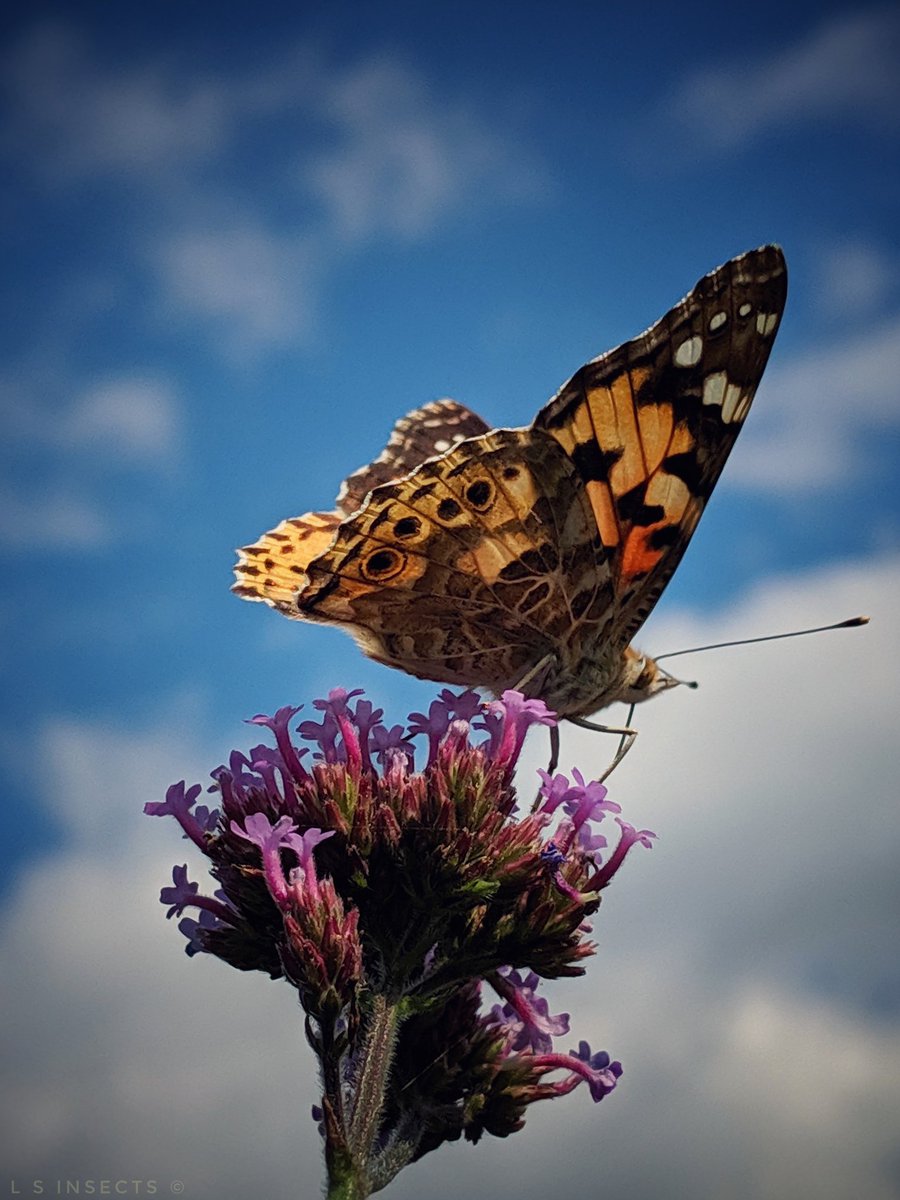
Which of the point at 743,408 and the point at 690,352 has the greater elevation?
the point at 690,352

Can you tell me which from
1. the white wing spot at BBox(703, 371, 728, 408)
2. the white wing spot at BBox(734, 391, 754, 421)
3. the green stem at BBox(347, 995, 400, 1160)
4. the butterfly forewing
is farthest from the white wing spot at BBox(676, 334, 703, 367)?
the green stem at BBox(347, 995, 400, 1160)

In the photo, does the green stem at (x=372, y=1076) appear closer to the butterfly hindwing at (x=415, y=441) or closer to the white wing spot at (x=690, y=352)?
the butterfly hindwing at (x=415, y=441)

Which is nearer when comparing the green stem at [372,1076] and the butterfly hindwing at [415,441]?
the green stem at [372,1076]

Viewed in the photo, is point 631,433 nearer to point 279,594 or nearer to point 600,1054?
point 279,594

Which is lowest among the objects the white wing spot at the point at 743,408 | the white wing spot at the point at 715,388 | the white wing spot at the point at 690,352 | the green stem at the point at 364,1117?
the green stem at the point at 364,1117

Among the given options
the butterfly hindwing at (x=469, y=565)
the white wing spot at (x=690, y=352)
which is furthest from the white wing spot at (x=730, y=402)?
the butterfly hindwing at (x=469, y=565)

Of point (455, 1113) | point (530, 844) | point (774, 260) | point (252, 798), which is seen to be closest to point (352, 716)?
point (252, 798)

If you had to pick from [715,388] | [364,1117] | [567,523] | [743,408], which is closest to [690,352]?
[715,388]

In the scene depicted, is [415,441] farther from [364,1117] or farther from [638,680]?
[364,1117]
